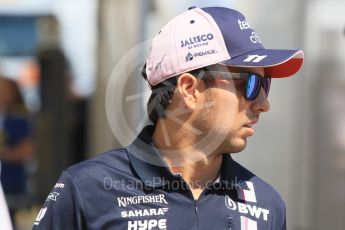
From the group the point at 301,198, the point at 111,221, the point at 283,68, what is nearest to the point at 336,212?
the point at 301,198

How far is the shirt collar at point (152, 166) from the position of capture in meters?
→ 2.70

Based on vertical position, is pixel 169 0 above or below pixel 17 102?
above

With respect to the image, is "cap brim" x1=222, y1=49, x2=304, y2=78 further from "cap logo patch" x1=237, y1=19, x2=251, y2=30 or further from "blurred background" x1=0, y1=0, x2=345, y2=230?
"blurred background" x1=0, y1=0, x2=345, y2=230

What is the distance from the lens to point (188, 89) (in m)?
2.71

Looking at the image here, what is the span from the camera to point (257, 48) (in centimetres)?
274

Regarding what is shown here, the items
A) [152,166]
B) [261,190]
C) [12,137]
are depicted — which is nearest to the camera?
[152,166]

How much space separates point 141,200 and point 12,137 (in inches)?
215

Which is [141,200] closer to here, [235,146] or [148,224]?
[148,224]

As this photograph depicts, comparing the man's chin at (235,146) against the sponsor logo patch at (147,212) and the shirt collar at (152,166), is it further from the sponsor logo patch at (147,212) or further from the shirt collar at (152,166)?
the sponsor logo patch at (147,212)

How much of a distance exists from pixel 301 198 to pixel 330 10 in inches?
36.7

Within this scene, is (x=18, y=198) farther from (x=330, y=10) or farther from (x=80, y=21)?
(x=330, y=10)

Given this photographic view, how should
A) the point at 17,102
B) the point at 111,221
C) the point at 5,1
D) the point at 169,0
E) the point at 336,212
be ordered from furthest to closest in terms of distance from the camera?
the point at 5,1
the point at 17,102
the point at 169,0
the point at 336,212
the point at 111,221

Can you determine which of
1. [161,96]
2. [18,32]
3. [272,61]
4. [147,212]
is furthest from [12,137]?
[272,61]

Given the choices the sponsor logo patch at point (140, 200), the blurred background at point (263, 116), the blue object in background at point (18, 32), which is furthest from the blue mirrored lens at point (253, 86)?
the blue object in background at point (18, 32)
